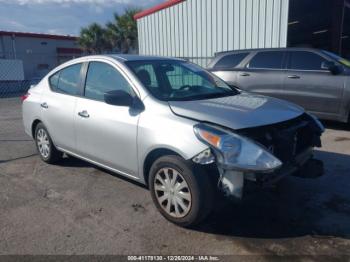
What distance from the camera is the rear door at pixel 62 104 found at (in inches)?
176

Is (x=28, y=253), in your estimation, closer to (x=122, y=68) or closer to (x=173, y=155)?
(x=173, y=155)

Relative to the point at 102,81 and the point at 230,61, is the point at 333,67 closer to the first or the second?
the point at 230,61

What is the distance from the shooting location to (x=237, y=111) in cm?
327

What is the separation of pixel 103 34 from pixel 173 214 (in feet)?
92.5

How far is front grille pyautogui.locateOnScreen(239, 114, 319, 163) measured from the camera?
10.2 ft

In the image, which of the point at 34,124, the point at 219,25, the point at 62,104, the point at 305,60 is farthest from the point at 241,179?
the point at 219,25

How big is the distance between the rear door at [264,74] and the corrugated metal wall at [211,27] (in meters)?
2.60

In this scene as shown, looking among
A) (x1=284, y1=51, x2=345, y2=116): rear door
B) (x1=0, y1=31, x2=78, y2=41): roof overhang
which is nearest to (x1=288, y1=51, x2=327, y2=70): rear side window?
(x1=284, y1=51, x2=345, y2=116): rear door

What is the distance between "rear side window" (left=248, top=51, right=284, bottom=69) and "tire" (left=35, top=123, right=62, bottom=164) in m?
5.10

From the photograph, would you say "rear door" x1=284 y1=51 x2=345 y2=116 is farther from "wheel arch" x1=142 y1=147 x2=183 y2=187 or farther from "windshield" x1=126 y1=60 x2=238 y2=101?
"wheel arch" x1=142 y1=147 x2=183 y2=187

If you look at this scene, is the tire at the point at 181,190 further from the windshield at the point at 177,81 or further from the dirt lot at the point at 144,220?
the windshield at the point at 177,81

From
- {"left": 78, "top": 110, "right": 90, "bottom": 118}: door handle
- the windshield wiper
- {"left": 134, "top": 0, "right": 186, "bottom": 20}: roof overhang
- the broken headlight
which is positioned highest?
{"left": 134, "top": 0, "right": 186, "bottom": 20}: roof overhang

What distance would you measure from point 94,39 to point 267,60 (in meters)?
24.1

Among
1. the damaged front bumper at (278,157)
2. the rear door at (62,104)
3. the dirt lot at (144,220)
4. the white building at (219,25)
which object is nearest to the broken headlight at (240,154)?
the damaged front bumper at (278,157)
